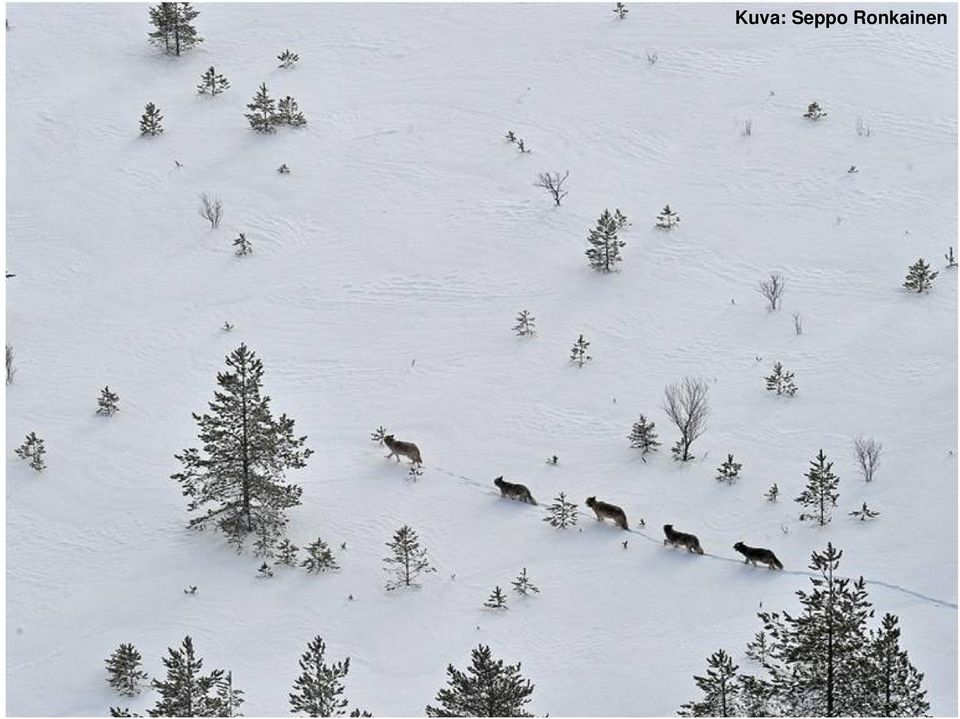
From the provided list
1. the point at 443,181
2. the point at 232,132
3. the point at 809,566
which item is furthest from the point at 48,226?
the point at 809,566

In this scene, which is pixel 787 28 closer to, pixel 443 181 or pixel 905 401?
pixel 443 181

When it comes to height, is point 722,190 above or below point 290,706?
above

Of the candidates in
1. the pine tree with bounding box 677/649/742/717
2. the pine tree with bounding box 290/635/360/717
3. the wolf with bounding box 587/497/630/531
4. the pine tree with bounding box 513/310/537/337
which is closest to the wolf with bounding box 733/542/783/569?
the wolf with bounding box 587/497/630/531

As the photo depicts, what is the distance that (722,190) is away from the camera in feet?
104

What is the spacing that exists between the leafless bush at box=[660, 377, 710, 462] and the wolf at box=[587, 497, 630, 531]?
7.13 ft

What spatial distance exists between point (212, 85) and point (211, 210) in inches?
222

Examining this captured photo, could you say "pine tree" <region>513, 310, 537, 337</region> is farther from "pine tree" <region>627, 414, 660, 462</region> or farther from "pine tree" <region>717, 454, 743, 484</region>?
"pine tree" <region>717, 454, 743, 484</region>

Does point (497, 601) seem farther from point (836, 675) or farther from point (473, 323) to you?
point (473, 323)

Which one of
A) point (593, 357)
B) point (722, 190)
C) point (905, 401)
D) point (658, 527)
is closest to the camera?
point (658, 527)

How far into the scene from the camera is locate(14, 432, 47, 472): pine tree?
24.2 metres

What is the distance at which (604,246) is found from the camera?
2945cm

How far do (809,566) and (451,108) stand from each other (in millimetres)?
18308

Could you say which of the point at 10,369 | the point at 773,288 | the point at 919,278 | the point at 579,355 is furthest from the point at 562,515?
the point at 10,369

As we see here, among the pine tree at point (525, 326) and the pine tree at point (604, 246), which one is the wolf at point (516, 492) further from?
the pine tree at point (604, 246)
